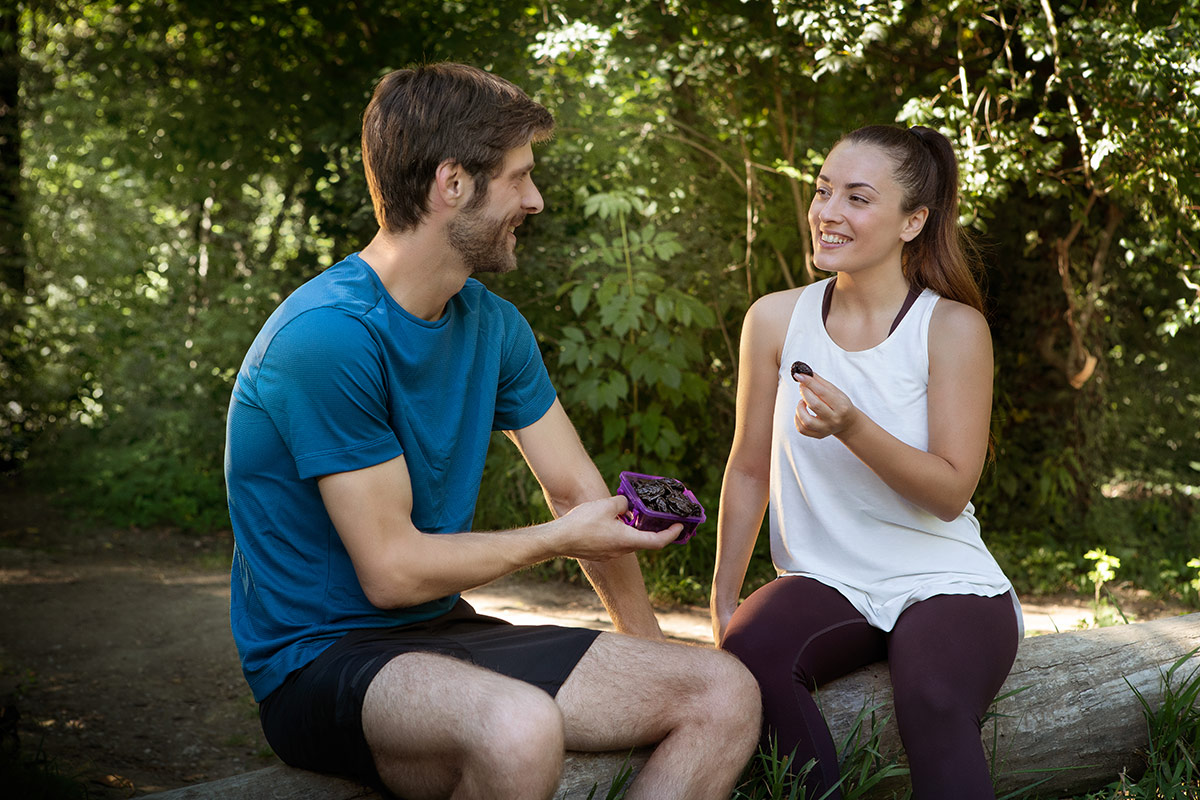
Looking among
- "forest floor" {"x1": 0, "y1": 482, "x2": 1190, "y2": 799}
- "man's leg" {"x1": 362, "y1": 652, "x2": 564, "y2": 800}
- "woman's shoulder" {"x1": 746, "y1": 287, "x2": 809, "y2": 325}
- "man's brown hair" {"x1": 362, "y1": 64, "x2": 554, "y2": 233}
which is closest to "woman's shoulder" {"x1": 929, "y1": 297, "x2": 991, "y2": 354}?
"woman's shoulder" {"x1": 746, "y1": 287, "x2": 809, "y2": 325}

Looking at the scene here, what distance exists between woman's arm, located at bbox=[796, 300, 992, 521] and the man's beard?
68 centimetres

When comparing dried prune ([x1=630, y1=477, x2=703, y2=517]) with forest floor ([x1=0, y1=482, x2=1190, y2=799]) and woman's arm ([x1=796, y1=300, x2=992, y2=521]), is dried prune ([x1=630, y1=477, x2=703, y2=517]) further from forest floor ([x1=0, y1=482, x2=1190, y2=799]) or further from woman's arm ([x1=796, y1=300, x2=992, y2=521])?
forest floor ([x1=0, y1=482, x2=1190, y2=799])

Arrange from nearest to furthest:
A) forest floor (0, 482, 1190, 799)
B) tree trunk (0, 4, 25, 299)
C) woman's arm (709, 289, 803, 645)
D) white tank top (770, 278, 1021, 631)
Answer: white tank top (770, 278, 1021, 631) → woman's arm (709, 289, 803, 645) → forest floor (0, 482, 1190, 799) → tree trunk (0, 4, 25, 299)

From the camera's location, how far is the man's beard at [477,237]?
203 centimetres

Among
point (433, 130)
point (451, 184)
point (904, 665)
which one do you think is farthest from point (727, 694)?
point (433, 130)

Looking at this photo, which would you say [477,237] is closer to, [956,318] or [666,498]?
[666,498]

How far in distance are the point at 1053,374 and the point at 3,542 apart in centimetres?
630

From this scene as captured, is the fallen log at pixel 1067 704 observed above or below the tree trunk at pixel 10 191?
below

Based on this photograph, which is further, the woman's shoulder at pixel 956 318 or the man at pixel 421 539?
the woman's shoulder at pixel 956 318

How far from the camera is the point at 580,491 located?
237 centimetres

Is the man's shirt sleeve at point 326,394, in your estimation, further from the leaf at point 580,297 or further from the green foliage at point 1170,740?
the leaf at point 580,297

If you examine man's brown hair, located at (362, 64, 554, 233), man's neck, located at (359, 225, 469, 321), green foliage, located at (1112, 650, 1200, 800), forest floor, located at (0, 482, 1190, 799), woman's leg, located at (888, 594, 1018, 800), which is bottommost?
forest floor, located at (0, 482, 1190, 799)

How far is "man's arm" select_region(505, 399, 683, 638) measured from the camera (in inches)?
90.5

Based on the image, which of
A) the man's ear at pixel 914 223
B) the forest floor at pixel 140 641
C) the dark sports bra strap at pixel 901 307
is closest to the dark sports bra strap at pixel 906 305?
the dark sports bra strap at pixel 901 307
